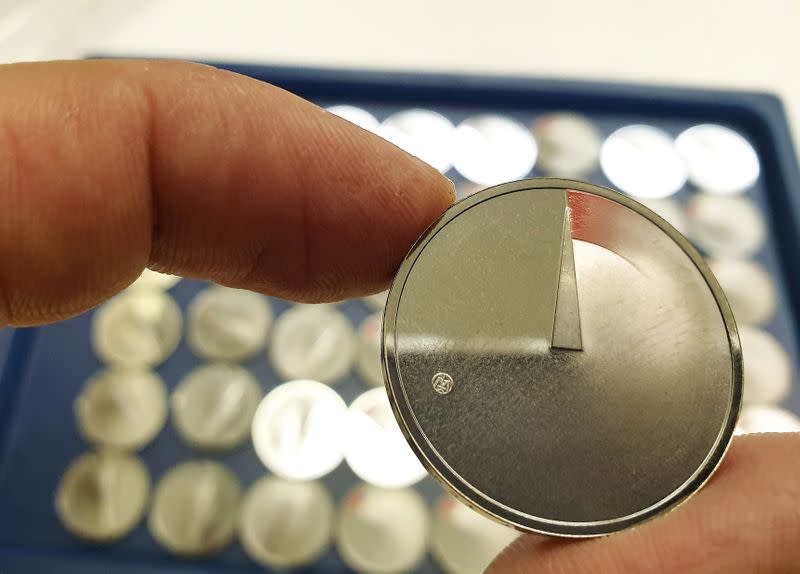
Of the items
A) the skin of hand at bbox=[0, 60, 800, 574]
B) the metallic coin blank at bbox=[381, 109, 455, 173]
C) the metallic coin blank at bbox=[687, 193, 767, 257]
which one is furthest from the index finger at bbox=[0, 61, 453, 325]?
the metallic coin blank at bbox=[687, 193, 767, 257]

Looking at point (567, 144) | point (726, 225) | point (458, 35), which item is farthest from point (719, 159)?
point (458, 35)

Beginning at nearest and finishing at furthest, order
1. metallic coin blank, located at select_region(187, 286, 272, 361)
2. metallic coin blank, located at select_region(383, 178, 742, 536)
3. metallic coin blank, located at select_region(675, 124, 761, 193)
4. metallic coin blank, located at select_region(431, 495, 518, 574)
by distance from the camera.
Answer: metallic coin blank, located at select_region(383, 178, 742, 536)
metallic coin blank, located at select_region(431, 495, 518, 574)
metallic coin blank, located at select_region(187, 286, 272, 361)
metallic coin blank, located at select_region(675, 124, 761, 193)

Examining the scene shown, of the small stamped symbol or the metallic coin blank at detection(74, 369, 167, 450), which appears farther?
the metallic coin blank at detection(74, 369, 167, 450)

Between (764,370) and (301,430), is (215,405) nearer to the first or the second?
(301,430)

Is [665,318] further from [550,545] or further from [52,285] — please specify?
[52,285]

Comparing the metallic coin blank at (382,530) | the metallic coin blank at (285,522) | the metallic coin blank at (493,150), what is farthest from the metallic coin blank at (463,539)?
the metallic coin blank at (493,150)

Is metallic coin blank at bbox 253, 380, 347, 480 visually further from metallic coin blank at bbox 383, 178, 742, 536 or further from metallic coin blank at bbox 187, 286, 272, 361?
metallic coin blank at bbox 383, 178, 742, 536

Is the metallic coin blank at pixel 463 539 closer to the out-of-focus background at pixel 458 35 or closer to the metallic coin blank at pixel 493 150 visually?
the metallic coin blank at pixel 493 150
